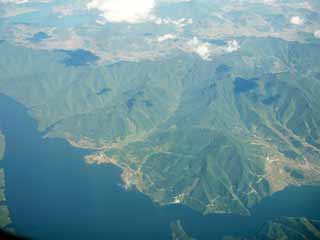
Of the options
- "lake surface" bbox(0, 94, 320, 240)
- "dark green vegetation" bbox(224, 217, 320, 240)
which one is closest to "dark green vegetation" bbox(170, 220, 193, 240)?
"lake surface" bbox(0, 94, 320, 240)

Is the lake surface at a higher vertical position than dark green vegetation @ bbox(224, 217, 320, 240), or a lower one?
lower

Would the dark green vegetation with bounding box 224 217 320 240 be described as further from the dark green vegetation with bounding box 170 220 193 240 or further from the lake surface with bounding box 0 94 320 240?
the dark green vegetation with bounding box 170 220 193 240

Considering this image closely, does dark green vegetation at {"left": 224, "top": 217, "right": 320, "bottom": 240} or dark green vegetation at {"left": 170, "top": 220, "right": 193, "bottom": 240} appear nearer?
dark green vegetation at {"left": 224, "top": 217, "right": 320, "bottom": 240}

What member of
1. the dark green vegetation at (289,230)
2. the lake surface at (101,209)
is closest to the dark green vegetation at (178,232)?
the lake surface at (101,209)

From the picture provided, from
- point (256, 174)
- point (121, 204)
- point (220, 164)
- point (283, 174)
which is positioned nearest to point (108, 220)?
point (121, 204)

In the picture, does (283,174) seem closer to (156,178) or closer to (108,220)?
(156,178)

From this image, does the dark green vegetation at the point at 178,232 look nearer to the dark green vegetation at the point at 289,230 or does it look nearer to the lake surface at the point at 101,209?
the lake surface at the point at 101,209
